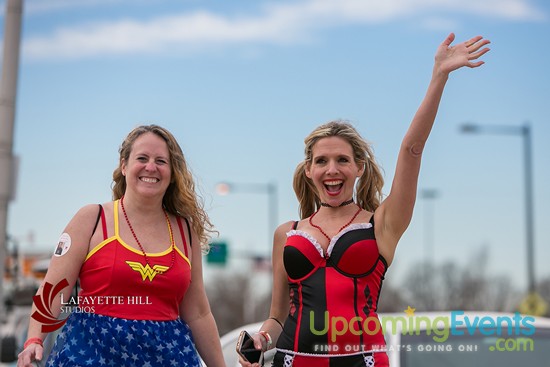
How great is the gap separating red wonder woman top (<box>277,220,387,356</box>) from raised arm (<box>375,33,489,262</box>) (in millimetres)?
105

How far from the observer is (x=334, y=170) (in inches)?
205

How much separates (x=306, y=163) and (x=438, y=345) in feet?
6.01

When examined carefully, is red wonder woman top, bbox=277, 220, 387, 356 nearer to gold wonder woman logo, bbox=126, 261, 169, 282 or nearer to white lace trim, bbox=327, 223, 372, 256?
white lace trim, bbox=327, 223, 372, 256

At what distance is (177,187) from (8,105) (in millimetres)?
3805

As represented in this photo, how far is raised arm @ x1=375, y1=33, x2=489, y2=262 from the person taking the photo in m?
4.91

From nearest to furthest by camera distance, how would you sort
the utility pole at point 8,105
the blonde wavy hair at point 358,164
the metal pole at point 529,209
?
the blonde wavy hair at point 358,164
the utility pole at point 8,105
the metal pole at point 529,209

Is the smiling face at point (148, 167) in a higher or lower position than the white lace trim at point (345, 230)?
higher

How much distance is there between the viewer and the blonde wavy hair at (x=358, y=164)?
5.33 metres

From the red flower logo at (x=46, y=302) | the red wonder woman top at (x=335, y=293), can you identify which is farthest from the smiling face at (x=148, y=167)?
the red wonder woman top at (x=335, y=293)

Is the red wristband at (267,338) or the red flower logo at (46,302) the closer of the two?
the red flower logo at (46,302)

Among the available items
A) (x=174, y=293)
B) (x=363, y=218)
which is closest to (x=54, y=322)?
(x=174, y=293)

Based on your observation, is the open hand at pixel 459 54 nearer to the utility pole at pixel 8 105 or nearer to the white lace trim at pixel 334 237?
the white lace trim at pixel 334 237

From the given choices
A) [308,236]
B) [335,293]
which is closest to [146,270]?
[308,236]

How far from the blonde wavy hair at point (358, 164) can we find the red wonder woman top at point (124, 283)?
904 mm
